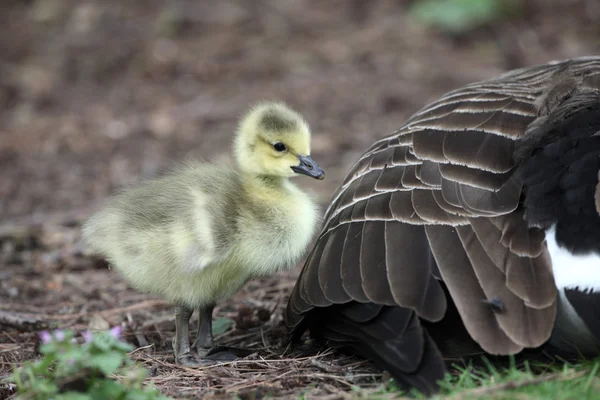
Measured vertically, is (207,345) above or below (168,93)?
below

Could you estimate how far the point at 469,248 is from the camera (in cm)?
347

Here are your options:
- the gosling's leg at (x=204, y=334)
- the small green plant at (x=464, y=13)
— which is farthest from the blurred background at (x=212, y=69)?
the gosling's leg at (x=204, y=334)

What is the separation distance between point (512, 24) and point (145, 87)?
489 centimetres

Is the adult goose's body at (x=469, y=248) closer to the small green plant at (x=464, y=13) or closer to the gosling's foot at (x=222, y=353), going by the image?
the gosling's foot at (x=222, y=353)

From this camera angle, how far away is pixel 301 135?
162 inches

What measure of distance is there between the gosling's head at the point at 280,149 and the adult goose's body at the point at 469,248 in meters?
0.29

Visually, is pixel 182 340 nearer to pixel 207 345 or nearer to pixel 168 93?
pixel 207 345

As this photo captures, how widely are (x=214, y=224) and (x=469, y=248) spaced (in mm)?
1182

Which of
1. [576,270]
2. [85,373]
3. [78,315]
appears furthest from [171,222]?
[576,270]

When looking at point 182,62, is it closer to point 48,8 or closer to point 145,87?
point 145,87

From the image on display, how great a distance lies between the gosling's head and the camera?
411 centimetres

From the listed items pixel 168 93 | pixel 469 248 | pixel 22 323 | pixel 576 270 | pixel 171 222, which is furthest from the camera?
pixel 168 93

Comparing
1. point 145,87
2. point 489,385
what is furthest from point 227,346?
point 145,87

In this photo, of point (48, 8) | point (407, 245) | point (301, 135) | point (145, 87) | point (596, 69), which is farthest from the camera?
point (48, 8)
